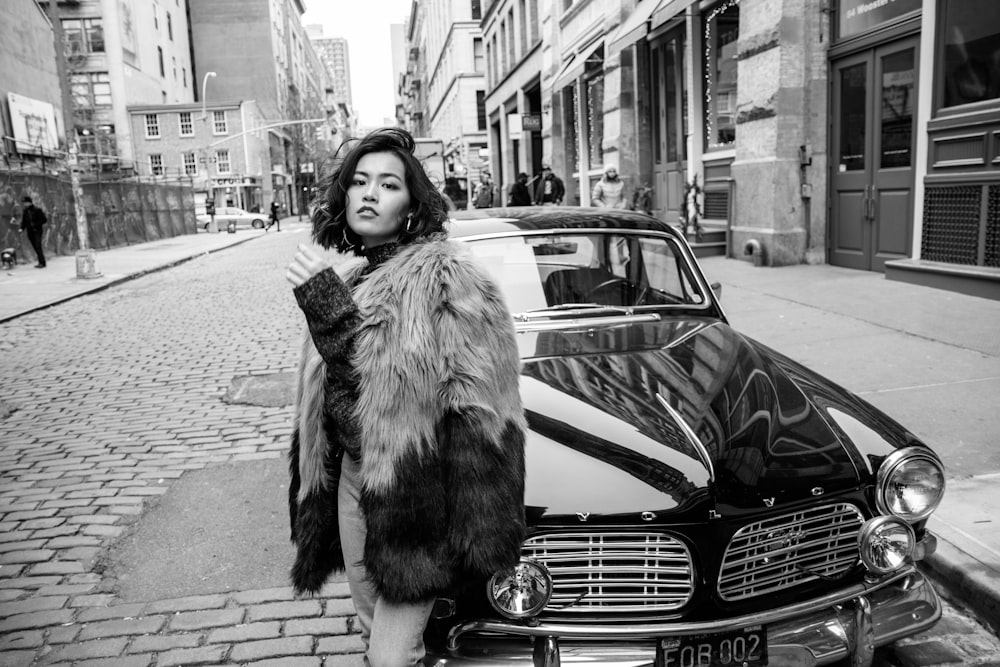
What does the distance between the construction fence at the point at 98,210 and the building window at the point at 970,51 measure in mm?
21796

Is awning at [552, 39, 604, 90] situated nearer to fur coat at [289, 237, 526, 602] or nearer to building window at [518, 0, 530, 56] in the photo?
building window at [518, 0, 530, 56]

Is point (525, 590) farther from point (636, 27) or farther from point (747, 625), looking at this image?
point (636, 27)

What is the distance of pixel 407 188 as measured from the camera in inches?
82.4

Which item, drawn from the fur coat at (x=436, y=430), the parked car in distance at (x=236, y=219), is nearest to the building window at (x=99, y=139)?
the parked car in distance at (x=236, y=219)

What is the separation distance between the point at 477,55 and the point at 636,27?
45.0 metres

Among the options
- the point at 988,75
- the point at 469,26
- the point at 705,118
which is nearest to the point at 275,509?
the point at 988,75

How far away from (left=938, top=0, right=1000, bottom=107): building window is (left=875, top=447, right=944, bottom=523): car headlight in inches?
293

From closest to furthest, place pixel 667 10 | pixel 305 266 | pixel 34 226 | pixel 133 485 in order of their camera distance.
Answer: pixel 305 266
pixel 133 485
pixel 667 10
pixel 34 226

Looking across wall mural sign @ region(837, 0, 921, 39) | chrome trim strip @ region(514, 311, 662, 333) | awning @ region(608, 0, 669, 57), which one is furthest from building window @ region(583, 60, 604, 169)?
chrome trim strip @ region(514, 311, 662, 333)

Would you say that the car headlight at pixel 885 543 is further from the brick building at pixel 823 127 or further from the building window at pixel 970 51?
the building window at pixel 970 51

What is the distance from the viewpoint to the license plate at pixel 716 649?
2287 millimetres

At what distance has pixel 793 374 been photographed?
3.32 metres

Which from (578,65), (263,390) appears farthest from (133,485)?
(578,65)

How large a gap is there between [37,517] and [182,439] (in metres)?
1.39
